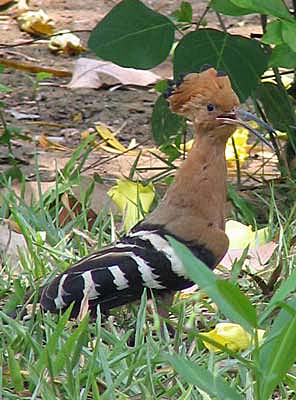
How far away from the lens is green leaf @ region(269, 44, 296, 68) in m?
3.24

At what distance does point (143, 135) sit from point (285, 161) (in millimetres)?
Result: 825

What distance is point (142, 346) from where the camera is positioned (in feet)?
8.62

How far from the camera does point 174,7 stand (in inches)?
227

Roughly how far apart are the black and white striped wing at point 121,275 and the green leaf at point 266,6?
0.56 meters

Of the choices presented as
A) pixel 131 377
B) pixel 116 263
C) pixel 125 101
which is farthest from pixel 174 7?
pixel 131 377

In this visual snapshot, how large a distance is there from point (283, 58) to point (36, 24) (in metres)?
2.33

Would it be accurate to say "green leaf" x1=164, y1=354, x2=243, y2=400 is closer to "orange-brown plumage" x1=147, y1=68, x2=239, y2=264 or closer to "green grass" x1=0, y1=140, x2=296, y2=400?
"green grass" x1=0, y1=140, x2=296, y2=400

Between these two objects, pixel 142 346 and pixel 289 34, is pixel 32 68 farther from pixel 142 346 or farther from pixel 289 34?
pixel 142 346

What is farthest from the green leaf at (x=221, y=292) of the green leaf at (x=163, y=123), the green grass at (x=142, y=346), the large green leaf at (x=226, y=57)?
the green leaf at (x=163, y=123)

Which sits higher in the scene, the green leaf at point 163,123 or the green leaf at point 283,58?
the green leaf at point 283,58

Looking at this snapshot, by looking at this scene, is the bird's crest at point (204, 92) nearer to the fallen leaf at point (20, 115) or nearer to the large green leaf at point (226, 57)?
the large green leaf at point (226, 57)

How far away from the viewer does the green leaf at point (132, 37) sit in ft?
11.9

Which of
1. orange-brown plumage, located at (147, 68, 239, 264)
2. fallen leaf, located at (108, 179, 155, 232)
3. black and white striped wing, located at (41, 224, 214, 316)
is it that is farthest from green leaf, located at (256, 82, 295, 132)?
black and white striped wing, located at (41, 224, 214, 316)

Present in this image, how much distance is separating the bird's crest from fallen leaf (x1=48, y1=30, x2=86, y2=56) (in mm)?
2363
